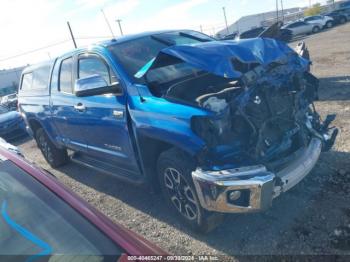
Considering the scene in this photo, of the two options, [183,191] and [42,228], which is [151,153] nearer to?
[183,191]

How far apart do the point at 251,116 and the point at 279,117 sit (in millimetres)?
366

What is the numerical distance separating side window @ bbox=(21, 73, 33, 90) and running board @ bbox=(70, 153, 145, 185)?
234 cm

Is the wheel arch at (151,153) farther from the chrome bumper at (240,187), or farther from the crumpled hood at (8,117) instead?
the crumpled hood at (8,117)

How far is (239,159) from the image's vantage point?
3053mm

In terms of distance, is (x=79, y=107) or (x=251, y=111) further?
(x=79, y=107)

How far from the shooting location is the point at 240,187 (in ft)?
9.09

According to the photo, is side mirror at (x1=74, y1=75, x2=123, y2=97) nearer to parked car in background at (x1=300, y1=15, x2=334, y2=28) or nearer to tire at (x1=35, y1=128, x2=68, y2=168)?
tire at (x1=35, y1=128, x2=68, y2=168)

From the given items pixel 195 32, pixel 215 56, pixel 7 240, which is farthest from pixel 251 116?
pixel 195 32

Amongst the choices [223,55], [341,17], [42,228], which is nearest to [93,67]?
[223,55]

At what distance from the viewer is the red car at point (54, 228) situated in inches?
57.8

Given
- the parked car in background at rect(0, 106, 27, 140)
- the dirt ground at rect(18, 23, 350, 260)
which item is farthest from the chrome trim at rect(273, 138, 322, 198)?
the parked car in background at rect(0, 106, 27, 140)

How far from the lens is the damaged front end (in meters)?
2.86

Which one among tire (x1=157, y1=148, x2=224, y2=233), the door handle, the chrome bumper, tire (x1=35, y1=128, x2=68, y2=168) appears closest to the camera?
the chrome bumper

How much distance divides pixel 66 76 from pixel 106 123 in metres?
1.61
